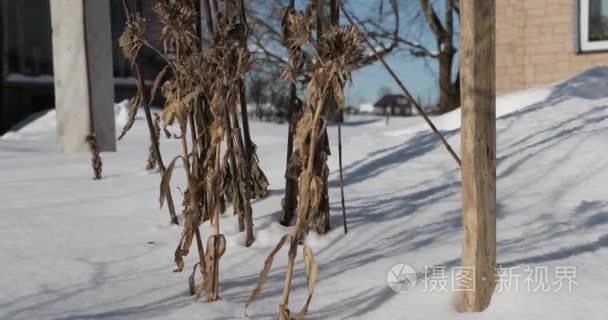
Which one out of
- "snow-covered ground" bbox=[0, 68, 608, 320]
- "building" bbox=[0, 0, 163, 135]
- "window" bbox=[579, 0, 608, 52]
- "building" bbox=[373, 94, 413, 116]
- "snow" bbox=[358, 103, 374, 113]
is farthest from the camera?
"snow" bbox=[358, 103, 374, 113]

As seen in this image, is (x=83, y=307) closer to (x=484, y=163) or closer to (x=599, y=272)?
(x=484, y=163)

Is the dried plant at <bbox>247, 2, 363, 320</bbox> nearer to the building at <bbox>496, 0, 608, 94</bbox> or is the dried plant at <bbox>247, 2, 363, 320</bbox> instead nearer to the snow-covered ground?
the snow-covered ground

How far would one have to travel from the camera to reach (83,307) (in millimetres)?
1731

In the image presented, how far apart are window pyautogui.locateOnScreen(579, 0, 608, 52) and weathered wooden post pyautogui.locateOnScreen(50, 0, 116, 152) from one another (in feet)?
17.4

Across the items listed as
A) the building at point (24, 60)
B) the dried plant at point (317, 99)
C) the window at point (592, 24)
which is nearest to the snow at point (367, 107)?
the building at point (24, 60)

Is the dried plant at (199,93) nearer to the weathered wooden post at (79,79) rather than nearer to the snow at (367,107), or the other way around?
the weathered wooden post at (79,79)

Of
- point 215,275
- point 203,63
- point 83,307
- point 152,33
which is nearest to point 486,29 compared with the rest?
point 203,63

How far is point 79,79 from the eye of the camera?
18.6ft

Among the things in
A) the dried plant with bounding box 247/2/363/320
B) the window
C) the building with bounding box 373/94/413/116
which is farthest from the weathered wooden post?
the building with bounding box 373/94/413/116

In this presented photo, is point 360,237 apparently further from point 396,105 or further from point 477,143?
point 396,105

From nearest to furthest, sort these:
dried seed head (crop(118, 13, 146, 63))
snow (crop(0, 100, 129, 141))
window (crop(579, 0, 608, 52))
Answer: dried seed head (crop(118, 13, 146, 63)), window (crop(579, 0, 608, 52)), snow (crop(0, 100, 129, 141))

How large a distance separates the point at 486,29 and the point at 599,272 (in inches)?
29.3

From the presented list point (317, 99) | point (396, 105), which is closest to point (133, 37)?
point (317, 99)

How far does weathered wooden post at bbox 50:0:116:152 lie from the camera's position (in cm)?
561
